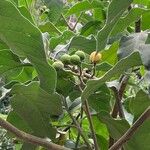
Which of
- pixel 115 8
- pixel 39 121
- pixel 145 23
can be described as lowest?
pixel 39 121

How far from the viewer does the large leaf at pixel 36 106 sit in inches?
29.1

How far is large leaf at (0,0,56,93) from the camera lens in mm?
558

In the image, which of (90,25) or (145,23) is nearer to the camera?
(145,23)

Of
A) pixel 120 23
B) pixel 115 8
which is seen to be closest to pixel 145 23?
pixel 120 23

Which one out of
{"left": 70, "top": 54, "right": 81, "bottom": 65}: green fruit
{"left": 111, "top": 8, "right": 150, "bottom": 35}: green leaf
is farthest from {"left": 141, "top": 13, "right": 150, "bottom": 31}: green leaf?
{"left": 70, "top": 54, "right": 81, "bottom": 65}: green fruit

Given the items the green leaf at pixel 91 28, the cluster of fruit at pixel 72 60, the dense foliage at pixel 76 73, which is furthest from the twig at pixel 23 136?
the green leaf at pixel 91 28

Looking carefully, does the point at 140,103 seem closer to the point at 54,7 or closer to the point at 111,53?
the point at 111,53

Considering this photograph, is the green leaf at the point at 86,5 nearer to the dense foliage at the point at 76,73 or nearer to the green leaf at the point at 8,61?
the dense foliage at the point at 76,73

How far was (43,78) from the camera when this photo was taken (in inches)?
25.8

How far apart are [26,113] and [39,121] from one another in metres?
0.03

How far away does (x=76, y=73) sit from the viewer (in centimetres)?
71

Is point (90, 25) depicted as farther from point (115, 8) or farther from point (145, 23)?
point (115, 8)

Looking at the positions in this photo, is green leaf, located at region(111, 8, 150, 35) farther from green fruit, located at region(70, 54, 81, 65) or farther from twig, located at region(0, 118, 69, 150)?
twig, located at region(0, 118, 69, 150)

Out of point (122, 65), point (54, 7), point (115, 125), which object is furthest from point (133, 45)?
point (54, 7)
